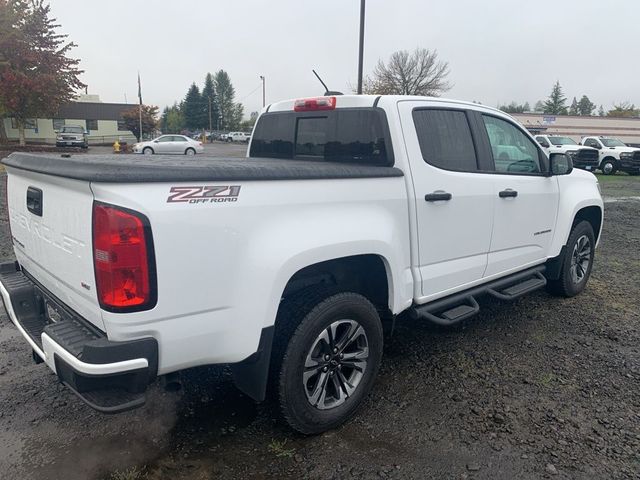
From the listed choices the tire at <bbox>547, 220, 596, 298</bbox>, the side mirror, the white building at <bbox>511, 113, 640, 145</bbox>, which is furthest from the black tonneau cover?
the white building at <bbox>511, 113, 640, 145</bbox>

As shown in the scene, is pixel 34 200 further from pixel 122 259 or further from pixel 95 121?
pixel 95 121

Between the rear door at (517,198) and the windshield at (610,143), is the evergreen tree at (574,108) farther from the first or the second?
the rear door at (517,198)

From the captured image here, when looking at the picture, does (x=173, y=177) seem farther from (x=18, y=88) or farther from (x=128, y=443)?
(x=18, y=88)

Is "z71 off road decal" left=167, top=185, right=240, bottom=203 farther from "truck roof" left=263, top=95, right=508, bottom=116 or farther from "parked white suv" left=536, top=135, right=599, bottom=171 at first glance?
"parked white suv" left=536, top=135, right=599, bottom=171

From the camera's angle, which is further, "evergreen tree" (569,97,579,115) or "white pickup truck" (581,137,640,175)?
"evergreen tree" (569,97,579,115)

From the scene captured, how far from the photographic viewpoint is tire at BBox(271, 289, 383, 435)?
2.74m

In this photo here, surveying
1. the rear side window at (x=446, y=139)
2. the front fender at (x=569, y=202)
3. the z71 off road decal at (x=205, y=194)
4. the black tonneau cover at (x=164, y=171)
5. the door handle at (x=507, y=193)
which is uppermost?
the rear side window at (x=446, y=139)

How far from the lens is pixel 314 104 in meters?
3.80

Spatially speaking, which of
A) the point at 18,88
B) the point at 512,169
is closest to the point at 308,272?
the point at 512,169

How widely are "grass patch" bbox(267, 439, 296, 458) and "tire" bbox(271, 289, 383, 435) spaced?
14 centimetres

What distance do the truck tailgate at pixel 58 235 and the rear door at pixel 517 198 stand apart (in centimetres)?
297

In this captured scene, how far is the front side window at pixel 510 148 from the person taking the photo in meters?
4.12

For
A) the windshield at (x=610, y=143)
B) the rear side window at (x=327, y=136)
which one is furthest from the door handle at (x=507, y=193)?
the windshield at (x=610, y=143)

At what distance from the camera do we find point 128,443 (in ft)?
9.46
